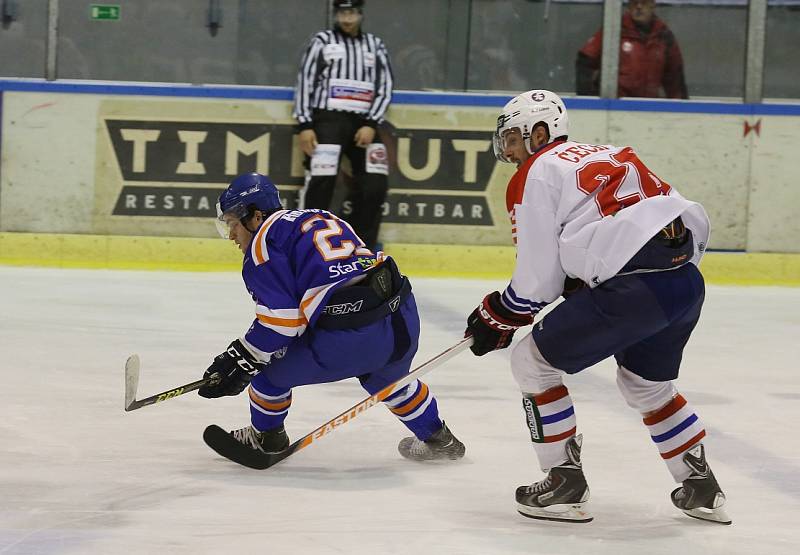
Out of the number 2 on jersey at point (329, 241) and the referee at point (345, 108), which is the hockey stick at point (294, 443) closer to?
the number 2 on jersey at point (329, 241)

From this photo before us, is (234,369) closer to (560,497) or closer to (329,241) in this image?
(329,241)

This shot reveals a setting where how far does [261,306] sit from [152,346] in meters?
1.79

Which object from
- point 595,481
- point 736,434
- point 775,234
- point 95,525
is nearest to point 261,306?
point 95,525

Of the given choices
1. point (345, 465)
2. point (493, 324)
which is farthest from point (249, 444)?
point (493, 324)

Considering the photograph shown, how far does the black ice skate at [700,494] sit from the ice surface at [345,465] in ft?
0.10

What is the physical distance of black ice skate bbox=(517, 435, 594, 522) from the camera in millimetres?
2582

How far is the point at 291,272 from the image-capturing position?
2.90 m

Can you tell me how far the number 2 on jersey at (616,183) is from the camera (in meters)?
2.49

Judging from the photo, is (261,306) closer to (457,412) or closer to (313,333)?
(313,333)

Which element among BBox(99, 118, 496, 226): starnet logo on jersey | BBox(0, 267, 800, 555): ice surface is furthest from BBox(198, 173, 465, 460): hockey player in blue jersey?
BBox(99, 118, 496, 226): starnet logo on jersey

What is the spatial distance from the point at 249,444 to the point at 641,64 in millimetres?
4770

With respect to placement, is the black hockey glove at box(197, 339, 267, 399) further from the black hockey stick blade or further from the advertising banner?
the advertising banner

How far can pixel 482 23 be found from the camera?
23.5 feet

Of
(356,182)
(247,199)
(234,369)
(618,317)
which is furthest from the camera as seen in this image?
(356,182)
